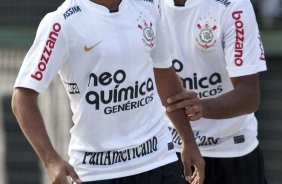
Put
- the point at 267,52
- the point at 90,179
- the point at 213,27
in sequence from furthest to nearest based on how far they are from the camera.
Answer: the point at 267,52 → the point at 213,27 → the point at 90,179

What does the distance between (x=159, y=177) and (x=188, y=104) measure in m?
0.43

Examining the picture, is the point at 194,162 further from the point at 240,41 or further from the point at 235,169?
the point at 240,41

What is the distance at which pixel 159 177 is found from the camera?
5.60 metres

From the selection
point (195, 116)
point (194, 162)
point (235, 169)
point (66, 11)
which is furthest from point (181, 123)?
point (66, 11)

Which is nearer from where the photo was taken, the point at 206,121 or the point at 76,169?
the point at 76,169

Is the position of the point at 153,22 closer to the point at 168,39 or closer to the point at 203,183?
the point at 168,39

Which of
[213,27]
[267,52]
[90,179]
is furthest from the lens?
[267,52]

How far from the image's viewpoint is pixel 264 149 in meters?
8.72

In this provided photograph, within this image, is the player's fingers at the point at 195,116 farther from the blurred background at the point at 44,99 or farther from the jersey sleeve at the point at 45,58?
the blurred background at the point at 44,99

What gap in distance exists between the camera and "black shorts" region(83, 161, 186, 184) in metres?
5.50

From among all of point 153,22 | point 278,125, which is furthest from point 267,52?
point 153,22

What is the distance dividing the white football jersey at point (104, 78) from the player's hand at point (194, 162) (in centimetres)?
23

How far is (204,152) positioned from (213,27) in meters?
0.74

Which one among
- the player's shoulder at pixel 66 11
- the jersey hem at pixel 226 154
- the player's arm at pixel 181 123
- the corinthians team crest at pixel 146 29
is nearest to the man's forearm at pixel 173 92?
the player's arm at pixel 181 123
